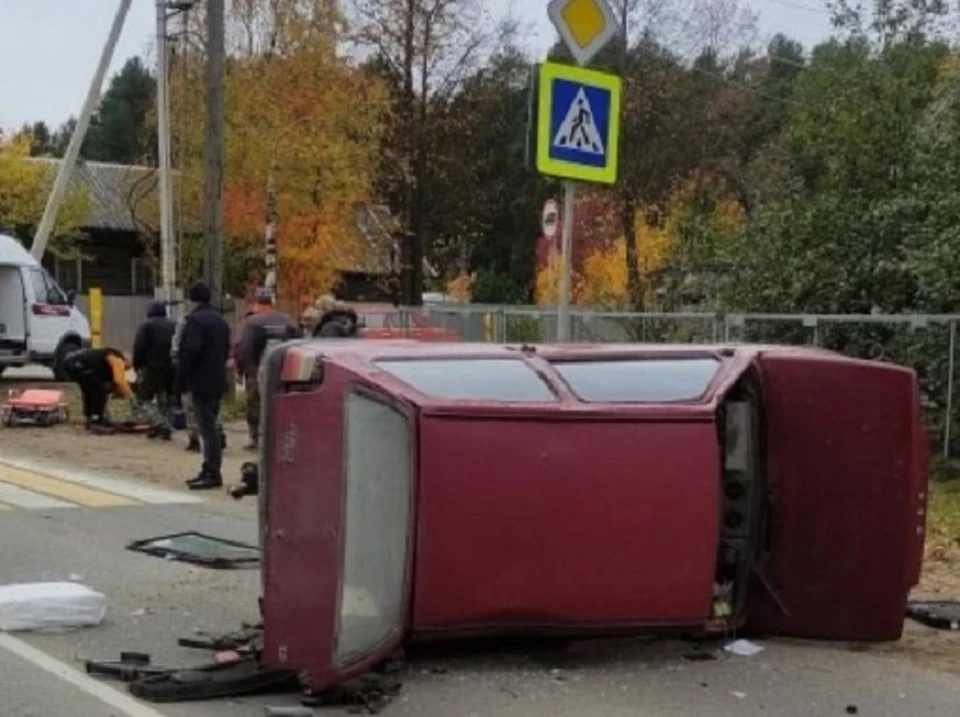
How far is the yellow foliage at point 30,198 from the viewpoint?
47875 millimetres

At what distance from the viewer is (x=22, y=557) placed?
9.21 meters

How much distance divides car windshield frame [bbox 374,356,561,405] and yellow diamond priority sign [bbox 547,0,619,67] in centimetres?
283

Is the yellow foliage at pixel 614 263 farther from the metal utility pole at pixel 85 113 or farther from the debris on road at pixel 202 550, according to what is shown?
the debris on road at pixel 202 550

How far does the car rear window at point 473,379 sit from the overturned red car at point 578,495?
0.01 metres

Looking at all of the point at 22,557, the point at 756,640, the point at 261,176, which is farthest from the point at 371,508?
the point at 261,176

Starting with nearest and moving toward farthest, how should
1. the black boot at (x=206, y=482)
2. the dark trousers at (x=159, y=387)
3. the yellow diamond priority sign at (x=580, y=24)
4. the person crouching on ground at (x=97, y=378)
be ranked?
1. the yellow diamond priority sign at (x=580, y=24)
2. the black boot at (x=206, y=482)
3. the dark trousers at (x=159, y=387)
4. the person crouching on ground at (x=97, y=378)

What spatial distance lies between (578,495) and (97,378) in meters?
13.6

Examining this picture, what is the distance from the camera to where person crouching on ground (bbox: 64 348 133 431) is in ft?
61.5

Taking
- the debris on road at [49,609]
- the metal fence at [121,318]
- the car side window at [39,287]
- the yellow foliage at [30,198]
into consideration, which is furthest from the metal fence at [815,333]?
the yellow foliage at [30,198]

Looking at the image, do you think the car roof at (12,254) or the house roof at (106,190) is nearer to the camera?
the car roof at (12,254)

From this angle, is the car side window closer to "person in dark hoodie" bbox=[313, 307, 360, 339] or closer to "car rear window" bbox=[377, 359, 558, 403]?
"person in dark hoodie" bbox=[313, 307, 360, 339]

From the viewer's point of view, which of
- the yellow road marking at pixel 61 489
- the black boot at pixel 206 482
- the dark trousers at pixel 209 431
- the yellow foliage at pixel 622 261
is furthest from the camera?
the yellow foliage at pixel 622 261

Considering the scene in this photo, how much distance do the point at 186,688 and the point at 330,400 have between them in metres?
1.30

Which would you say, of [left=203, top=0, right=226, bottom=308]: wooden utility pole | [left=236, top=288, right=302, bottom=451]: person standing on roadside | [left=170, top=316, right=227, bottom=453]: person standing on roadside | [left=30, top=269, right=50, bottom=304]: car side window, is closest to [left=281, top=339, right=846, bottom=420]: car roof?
[left=236, top=288, right=302, bottom=451]: person standing on roadside
